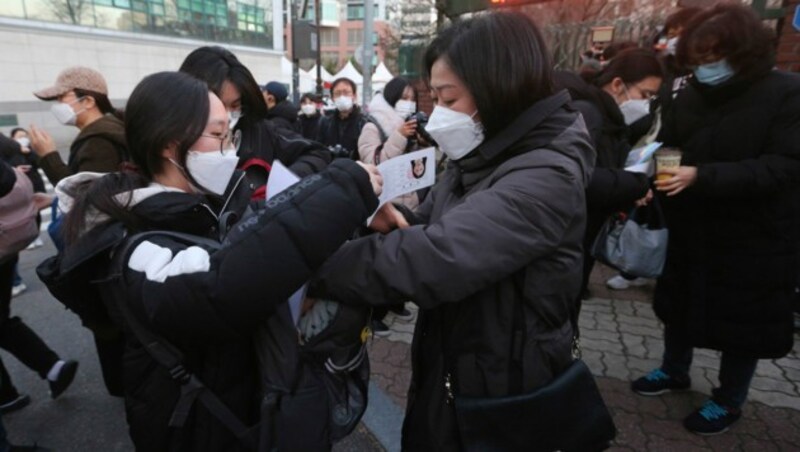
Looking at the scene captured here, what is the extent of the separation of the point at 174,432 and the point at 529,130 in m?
1.24

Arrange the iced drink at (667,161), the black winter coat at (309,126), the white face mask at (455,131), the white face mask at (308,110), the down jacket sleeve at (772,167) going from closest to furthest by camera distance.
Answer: the white face mask at (455,131), the down jacket sleeve at (772,167), the iced drink at (667,161), the black winter coat at (309,126), the white face mask at (308,110)

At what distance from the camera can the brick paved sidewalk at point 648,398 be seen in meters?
2.56

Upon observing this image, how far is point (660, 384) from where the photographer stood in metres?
2.93

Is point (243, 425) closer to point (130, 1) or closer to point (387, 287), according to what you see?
point (387, 287)

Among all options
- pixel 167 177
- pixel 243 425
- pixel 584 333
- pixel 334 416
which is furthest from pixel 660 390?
pixel 167 177

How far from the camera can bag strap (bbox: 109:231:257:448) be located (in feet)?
3.74

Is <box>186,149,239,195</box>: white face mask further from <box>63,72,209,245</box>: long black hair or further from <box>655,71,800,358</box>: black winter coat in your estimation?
<box>655,71,800,358</box>: black winter coat

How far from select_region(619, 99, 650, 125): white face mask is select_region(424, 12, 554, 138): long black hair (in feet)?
6.85

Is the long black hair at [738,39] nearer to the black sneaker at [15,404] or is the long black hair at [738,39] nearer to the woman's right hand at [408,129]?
the woman's right hand at [408,129]

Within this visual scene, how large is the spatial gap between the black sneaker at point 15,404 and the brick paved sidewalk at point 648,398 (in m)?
2.19

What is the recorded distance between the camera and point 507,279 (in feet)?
4.02

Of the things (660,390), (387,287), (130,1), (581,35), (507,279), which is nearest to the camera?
(387,287)

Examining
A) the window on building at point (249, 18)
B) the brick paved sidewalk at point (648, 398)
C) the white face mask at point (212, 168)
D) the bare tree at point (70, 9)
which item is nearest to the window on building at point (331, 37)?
the window on building at point (249, 18)

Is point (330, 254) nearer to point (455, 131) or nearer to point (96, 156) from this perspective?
point (455, 131)
